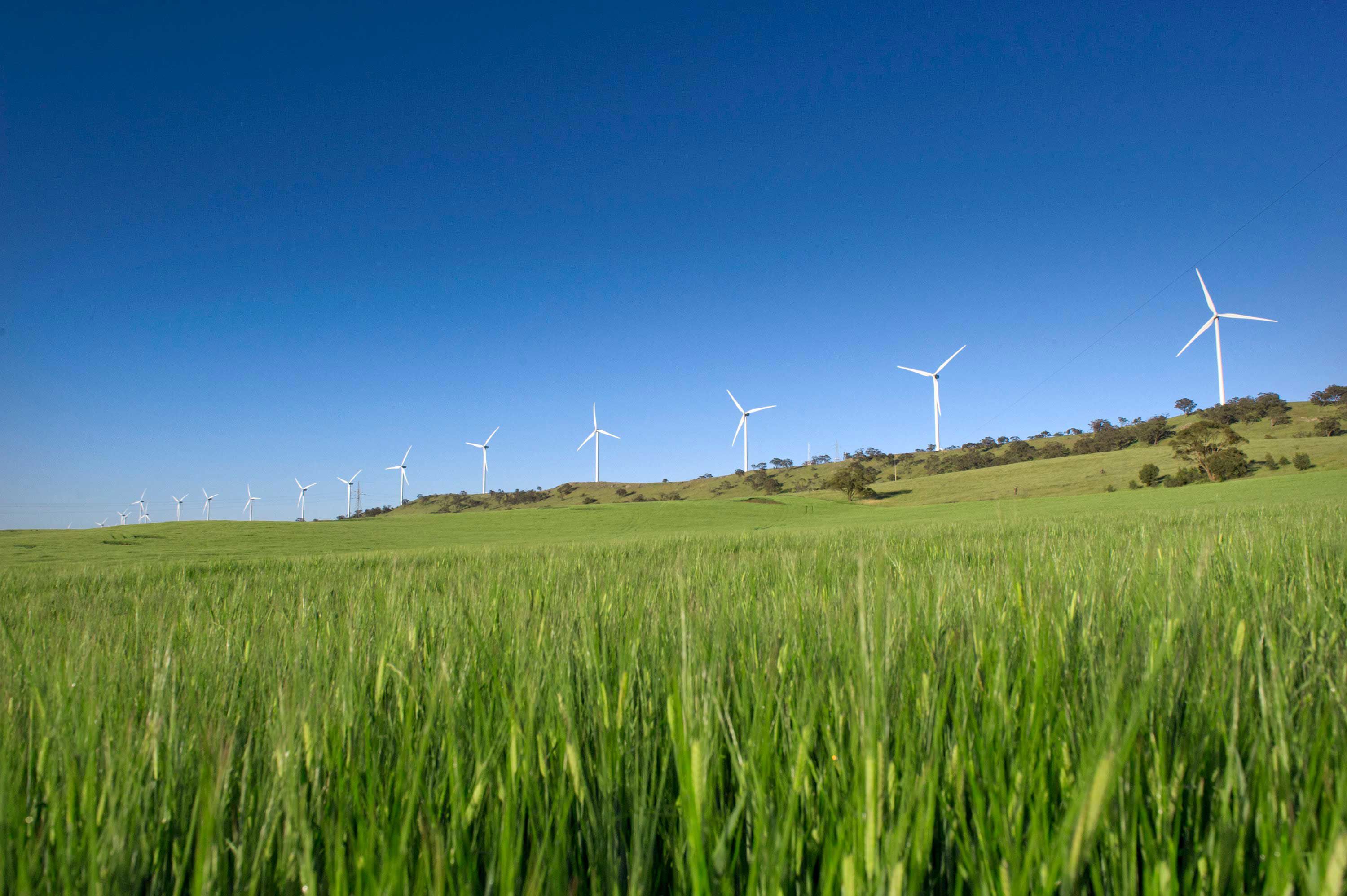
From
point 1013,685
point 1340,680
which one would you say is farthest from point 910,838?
point 1340,680

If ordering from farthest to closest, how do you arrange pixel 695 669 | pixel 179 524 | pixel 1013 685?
1. pixel 179 524
2. pixel 1013 685
3. pixel 695 669

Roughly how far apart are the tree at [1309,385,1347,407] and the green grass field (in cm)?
12890

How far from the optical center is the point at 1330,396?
329ft

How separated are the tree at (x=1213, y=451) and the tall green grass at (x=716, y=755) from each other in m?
69.5

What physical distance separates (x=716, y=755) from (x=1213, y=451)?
76.7 metres

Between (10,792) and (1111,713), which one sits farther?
(10,792)

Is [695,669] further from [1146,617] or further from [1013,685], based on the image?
[1146,617]

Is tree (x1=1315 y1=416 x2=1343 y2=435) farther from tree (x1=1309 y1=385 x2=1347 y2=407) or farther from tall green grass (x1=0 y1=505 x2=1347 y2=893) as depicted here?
tall green grass (x1=0 y1=505 x2=1347 y2=893)

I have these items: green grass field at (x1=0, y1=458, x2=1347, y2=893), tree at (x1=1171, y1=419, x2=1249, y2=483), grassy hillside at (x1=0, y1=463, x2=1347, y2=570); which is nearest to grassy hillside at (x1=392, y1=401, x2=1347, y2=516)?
tree at (x1=1171, y1=419, x2=1249, y2=483)

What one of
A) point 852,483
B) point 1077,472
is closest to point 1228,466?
point 1077,472

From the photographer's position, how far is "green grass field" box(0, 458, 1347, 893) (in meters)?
0.95

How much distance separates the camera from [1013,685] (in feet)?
5.82

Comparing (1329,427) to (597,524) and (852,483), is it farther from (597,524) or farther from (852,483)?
(597,524)

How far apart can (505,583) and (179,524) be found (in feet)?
164
